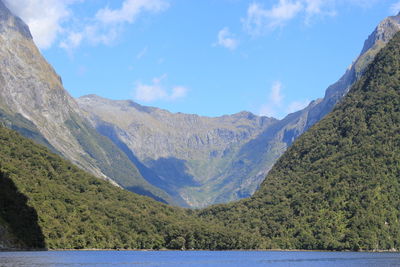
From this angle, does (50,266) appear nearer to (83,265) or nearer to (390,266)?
(83,265)

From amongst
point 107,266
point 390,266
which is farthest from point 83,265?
point 390,266

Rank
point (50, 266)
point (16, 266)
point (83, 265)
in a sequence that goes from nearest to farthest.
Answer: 1. point (16, 266)
2. point (50, 266)
3. point (83, 265)

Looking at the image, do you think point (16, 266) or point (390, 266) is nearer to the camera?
point (16, 266)

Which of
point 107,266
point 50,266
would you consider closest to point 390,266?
point 107,266

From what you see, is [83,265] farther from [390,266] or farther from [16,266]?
[390,266]

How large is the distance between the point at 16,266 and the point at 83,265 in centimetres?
2754

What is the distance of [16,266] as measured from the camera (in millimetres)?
170750

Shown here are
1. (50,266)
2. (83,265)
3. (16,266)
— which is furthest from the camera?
(83,265)

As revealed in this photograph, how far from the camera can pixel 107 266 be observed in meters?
198

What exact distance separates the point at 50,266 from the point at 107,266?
20.9 meters

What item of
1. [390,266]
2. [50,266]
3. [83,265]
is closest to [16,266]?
[50,266]

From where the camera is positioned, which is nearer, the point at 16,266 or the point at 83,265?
the point at 16,266

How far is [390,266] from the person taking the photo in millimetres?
198750

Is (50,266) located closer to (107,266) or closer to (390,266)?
(107,266)
